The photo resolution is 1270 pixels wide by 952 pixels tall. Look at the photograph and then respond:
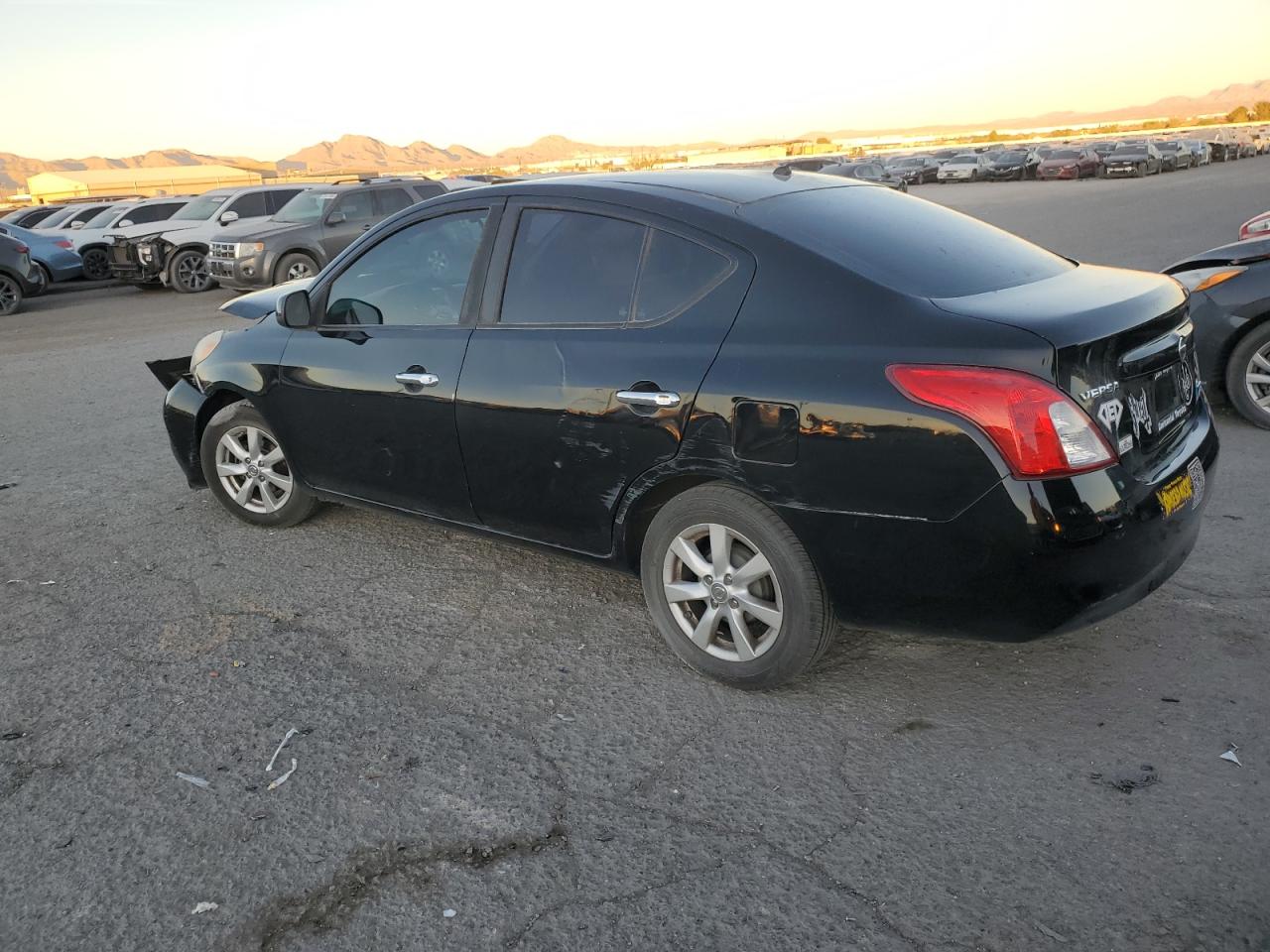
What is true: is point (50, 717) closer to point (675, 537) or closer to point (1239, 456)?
point (675, 537)

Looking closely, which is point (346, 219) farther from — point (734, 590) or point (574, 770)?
point (574, 770)

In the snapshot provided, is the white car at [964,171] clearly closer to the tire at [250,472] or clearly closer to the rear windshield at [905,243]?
the rear windshield at [905,243]

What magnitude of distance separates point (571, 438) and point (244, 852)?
68.2 inches

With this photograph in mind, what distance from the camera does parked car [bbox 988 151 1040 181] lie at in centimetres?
4950

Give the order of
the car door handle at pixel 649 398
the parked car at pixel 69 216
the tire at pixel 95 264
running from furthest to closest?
the parked car at pixel 69 216 → the tire at pixel 95 264 → the car door handle at pixel 649 398

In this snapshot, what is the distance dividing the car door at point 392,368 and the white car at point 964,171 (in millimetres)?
50954

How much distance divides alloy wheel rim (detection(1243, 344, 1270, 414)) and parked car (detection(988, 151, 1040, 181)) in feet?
154

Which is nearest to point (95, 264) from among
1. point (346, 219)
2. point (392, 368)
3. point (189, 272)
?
point (189, 272)

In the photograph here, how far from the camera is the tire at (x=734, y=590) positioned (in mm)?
3410

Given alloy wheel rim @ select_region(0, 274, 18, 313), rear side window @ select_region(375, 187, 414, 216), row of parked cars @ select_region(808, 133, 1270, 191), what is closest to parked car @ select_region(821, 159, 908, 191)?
row of parked cars @ select_region(808, 133, 1270, 191)

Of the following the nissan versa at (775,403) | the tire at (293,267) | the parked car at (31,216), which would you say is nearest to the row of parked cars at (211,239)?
the tire at (293,267)

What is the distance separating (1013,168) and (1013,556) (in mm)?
51698

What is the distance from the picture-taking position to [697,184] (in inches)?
158

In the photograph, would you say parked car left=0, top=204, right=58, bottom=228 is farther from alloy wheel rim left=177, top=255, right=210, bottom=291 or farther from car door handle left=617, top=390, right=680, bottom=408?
car door handle left=617, top=390, right=680, bottom=408
